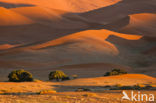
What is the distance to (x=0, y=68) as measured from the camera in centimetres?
5006

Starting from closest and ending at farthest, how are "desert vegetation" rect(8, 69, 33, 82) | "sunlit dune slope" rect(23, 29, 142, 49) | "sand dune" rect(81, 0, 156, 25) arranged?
1. "desert vegetation" rect(8, 69, 33, 82)
2. "sunlit dune slope" rect(23, 29, 142, 49)
3. "sand dune" rect(81, 0, 156, 25)

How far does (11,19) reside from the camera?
4830 inches

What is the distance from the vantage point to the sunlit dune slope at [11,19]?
387 ft

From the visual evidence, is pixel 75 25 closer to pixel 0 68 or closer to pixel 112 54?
pixel 112 54

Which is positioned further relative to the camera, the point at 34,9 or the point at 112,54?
the point at 34,9

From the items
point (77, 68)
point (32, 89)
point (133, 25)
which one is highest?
point (133, 25)

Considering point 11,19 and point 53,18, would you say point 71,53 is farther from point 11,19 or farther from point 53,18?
point 53,18

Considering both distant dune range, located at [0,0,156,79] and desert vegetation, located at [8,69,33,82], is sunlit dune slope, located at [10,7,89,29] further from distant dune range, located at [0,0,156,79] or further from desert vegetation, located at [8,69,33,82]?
desert vegetation, located at [8,69,33,82]

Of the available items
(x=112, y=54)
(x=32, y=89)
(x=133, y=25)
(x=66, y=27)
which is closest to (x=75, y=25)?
(x=66, y=27)

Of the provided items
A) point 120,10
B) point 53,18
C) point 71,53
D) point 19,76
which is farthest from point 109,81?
point 120,10

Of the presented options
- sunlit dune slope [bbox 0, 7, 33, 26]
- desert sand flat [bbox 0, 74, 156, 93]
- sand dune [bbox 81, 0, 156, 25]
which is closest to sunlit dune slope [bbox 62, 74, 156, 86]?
desert sand flat [bbox 0, 74, 156, 93]

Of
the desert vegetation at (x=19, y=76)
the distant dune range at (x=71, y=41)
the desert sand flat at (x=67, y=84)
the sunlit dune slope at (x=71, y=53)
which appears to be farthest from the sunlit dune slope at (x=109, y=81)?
the sunlit dune slope at (x=71, y=53)

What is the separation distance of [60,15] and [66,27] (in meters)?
22.0

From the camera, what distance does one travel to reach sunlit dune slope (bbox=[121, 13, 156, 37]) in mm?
98625
